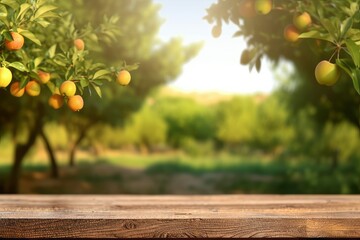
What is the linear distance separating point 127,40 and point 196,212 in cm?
1182

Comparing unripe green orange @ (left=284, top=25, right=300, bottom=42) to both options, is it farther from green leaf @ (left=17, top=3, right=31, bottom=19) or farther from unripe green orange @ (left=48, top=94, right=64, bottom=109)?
green leaf @ (left=17, top=3, right=31, bottom=19)

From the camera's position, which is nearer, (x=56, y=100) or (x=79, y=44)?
(x=56, y=100)

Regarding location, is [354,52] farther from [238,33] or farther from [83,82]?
[238,33]

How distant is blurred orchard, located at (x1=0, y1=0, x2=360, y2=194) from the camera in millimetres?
3742

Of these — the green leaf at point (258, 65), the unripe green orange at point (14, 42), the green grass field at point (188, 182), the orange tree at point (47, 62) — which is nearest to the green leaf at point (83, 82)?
the orange tree at point (47, 62)

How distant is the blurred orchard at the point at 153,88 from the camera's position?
12.3ft

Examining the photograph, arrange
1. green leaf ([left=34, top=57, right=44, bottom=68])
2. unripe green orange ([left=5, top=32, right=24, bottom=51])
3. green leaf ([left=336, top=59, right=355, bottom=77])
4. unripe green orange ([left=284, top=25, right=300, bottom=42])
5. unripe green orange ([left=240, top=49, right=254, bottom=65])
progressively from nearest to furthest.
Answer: green leaf ([left=336, top=59, right=355, bottom=77]) → unripe green orange ([left=5, top=32, right=24, bottom=51]) → green leaf ([left=34, top=57, right=44, bottom=68]) → unripe green orange ([left=284, top=25, right=300, bottom=42]) → unripe green orange ([left=240, top=49, right=254, bottom=65])

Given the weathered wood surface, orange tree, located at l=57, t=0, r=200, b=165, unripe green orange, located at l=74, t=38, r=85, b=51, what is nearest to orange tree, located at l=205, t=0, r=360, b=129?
the weathered wood surface

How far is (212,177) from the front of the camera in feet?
92.2

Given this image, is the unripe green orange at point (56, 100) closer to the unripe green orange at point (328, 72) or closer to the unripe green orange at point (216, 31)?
the unripe green orange at point (216, 31)

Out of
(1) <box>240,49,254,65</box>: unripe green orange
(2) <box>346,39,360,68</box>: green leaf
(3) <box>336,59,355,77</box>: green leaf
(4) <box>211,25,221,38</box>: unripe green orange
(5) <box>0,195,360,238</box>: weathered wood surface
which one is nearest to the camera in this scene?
(5) <box>0,195,360,238</box>: weathered wood surface

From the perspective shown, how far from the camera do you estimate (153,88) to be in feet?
64.8

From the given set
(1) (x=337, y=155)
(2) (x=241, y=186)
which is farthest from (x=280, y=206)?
(1) (x=337, y=155)

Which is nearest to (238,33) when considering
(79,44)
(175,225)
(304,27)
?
(304,27)
